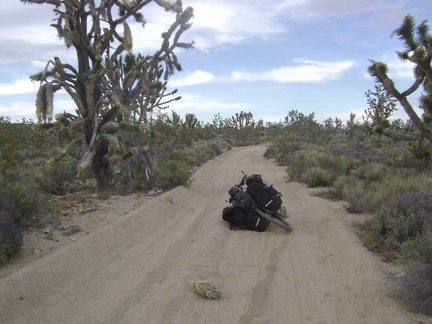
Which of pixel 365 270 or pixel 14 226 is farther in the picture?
pixel 14 226

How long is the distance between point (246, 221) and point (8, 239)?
4.31m

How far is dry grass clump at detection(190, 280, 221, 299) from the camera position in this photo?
5.30m

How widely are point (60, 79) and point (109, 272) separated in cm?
724

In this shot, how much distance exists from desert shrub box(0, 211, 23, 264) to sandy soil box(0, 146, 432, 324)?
0.52ft

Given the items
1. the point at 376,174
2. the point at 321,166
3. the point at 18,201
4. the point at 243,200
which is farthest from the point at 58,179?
the point at 376,174

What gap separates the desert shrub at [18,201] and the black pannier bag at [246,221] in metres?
3.80

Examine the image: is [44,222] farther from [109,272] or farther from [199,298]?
[199,298]

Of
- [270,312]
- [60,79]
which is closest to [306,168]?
[60,79]

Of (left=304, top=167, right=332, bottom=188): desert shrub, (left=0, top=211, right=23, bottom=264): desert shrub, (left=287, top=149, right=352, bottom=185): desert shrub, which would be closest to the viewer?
(left=0, top=211, right=23, bottom=264): desert shrub

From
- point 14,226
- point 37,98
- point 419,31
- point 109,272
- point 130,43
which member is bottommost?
point 109,272

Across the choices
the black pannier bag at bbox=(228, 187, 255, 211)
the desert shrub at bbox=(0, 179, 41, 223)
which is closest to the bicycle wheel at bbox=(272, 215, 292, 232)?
the black pannier bag at bbox=(228, 187, 255, 211)

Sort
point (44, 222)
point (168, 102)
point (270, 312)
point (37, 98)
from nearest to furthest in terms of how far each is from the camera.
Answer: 1. point (270, 312)
2. point (44, 222)
3. point (37, 98)
4. point (168, 102)

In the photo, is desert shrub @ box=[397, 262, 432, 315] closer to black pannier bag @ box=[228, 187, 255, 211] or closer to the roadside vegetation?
the roadside vegetation

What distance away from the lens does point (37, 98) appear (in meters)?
11.0
